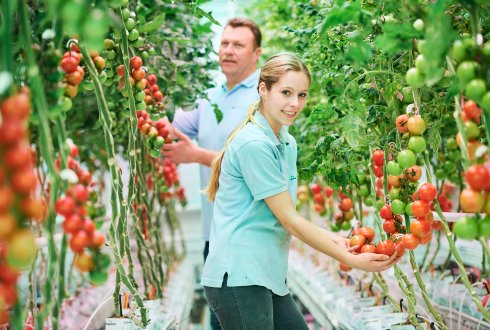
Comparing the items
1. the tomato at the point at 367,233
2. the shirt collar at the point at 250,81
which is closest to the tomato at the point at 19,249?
the tomato at the point at 367,233

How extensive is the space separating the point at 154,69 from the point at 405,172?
3.50ft

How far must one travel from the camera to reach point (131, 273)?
1.71 m

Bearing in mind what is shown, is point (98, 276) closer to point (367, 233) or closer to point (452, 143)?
point (367, 233)

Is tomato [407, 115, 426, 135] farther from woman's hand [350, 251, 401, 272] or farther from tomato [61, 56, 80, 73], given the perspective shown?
tomato [61, 56, 80, 73]

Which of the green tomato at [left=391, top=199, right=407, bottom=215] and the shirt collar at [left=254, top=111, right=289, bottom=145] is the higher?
the shirt collar at [left=254, top=111, right=289, bottom=145]

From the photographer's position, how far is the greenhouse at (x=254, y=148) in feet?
2.80

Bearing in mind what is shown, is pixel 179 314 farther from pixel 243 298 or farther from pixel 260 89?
pixel 260 89

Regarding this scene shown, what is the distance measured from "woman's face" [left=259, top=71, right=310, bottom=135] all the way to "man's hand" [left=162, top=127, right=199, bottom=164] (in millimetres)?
673

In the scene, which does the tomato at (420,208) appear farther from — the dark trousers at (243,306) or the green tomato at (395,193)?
the dark trousers at (243,306)

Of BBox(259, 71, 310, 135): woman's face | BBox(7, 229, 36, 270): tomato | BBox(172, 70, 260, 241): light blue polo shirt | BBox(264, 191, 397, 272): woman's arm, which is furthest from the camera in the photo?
BBox(172, 70, 260, 241): light blue polo shirt

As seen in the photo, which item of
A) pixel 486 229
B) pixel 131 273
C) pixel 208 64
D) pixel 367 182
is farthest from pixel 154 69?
pixel 486 229

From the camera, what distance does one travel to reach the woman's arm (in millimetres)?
1355

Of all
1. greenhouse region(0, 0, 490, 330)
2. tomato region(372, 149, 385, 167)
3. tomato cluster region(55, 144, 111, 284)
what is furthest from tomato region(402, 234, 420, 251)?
tomato cluster region(55, 144, 111, 284)

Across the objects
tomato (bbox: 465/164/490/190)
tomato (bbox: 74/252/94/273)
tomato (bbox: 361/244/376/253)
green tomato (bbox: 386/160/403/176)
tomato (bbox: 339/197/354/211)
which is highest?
tomato (bbox: 465/164/490/190)
